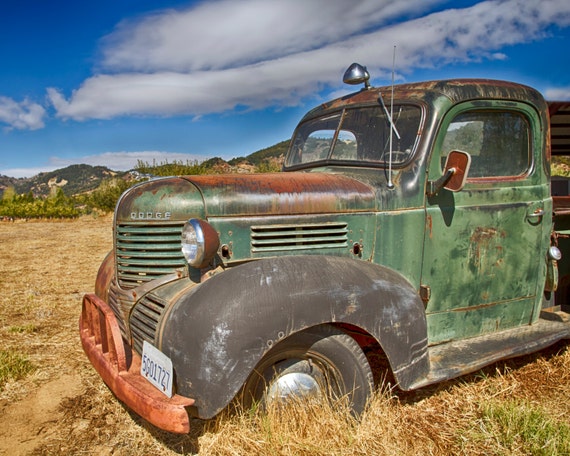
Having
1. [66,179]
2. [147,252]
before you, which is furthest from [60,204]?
[66,179]

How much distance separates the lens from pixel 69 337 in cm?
450

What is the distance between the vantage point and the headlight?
2.56 metres

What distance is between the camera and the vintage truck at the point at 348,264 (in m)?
2.38

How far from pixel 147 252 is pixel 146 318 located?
1.34 feet

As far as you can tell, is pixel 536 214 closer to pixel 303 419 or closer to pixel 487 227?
pixel 487 227

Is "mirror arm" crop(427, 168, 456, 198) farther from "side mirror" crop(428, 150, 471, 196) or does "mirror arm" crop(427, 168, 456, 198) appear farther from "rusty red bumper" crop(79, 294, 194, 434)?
"rusty red bumper" crop(79, 294, 194, 434)

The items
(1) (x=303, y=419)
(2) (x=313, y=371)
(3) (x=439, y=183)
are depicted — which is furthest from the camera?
(3) (x=439, y=183)

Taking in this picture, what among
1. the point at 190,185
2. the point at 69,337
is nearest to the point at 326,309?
the point at 190,185

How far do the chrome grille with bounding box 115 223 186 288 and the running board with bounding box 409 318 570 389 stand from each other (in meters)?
1.56

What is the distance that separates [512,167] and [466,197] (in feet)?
1.76

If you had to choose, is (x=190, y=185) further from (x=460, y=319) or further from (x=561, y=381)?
(x=561, y=381)

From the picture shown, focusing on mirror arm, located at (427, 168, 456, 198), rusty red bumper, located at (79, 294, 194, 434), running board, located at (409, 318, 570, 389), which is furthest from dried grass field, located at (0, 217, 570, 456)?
mirror arm, located at (427, 168, 456, 198)

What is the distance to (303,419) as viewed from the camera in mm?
2494

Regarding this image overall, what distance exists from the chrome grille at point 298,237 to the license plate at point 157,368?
786mm
